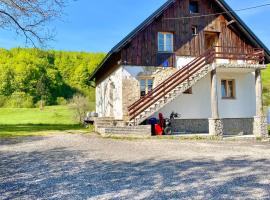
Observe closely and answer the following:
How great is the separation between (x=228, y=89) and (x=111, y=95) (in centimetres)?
773

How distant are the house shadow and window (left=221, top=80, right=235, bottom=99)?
1115 cm

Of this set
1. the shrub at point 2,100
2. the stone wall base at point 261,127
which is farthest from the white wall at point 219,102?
the shrub at point 2,100

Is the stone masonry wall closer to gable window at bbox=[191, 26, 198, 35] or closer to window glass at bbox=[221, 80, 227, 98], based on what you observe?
gable window at bbox=[191, 26, 198, 35]

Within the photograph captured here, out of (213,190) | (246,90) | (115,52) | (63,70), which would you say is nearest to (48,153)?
(213,190)

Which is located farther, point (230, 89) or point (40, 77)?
point (40, 77)

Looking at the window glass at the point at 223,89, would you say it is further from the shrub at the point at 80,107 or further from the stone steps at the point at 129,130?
the shrub at the point at 80,107

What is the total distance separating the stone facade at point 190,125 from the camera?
1937 cm

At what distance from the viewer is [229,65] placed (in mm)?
18375

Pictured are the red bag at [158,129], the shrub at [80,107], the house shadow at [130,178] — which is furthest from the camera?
the shrub at [80,107]

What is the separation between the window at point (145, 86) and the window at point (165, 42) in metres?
2.06

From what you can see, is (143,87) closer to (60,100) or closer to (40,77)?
(60,100)

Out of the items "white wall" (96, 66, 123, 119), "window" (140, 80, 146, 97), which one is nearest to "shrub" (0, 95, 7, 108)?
"white wall" (96, 66, 123, 119)

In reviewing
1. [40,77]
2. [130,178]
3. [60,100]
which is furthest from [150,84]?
[40,77]

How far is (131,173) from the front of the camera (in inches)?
314
